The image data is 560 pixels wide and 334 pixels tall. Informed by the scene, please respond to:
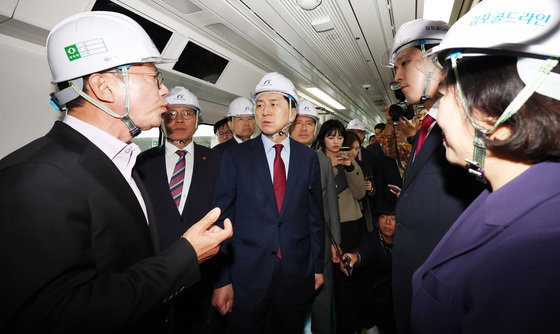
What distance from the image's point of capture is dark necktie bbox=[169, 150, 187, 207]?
8.02 ft

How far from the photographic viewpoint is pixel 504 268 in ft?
2.06

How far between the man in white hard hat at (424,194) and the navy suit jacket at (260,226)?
0.74 metres

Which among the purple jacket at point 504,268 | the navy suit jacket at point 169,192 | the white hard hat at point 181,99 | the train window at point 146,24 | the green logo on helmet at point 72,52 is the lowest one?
the navy suit jacket at point 169,192

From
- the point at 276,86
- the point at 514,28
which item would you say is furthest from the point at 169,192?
the point at 514,28

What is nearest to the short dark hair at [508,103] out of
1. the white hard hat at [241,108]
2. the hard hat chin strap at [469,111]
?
the hard hat chin strap at [469,111]

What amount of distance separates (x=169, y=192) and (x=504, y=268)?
96.4 inches

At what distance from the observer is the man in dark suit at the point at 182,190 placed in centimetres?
233

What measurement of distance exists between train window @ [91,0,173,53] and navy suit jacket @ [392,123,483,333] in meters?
3.41

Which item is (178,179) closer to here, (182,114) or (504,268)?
(182,114)

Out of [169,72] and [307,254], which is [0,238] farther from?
[169,72]

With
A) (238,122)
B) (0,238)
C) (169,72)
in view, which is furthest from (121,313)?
(238,122)

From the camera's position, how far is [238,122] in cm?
469

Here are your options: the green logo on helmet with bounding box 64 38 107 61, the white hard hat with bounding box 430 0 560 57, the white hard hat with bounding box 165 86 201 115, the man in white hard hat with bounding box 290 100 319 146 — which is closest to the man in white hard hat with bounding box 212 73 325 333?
the green logo on helmet with bounding box 64 38 107 61

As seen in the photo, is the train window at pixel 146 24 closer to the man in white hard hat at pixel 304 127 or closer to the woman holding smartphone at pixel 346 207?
the man in white hard hat at pixel 304 127
